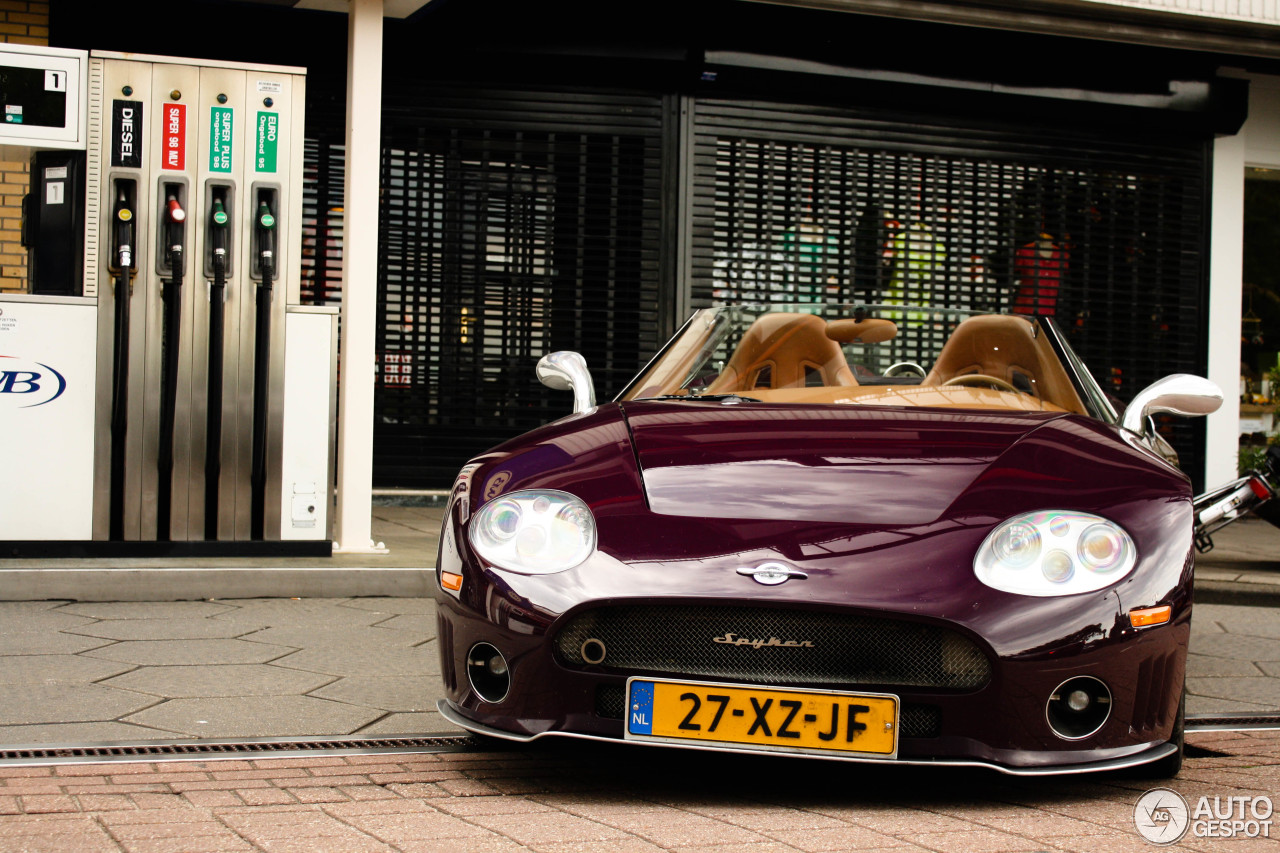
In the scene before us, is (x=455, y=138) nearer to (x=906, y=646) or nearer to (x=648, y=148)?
(x=648, y=148)

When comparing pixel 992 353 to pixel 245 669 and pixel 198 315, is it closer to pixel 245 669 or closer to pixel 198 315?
pixel 245 669

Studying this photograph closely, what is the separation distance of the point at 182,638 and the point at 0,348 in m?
1.85

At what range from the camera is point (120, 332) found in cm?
585

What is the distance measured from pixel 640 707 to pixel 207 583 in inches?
135

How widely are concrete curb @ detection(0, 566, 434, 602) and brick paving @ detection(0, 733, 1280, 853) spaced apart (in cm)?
256

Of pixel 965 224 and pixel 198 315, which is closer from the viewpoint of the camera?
pixel 198 315

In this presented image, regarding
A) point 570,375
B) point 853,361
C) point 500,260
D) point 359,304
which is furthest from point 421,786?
point 500,260

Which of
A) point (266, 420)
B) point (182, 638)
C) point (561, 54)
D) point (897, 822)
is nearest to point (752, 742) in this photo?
point (897, 822)

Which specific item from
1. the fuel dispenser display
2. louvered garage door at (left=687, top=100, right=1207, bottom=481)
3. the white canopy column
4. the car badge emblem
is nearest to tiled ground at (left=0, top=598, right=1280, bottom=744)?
the fuel dispenser display

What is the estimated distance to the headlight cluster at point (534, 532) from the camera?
2.77 metres

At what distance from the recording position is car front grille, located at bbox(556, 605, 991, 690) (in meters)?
2.61

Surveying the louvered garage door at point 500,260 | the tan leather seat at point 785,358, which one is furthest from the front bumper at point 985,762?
the louvered garage door at point 500,260

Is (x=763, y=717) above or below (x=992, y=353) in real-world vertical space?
below

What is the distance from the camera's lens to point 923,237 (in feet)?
33.4
